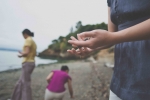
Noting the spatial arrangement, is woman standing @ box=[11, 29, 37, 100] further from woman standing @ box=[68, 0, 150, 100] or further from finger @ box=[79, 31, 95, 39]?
finger @ box=[79, 31, 95, 39]

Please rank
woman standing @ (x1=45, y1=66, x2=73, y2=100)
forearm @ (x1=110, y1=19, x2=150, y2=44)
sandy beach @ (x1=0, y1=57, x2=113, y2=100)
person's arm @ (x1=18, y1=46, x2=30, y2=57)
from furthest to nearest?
sandy beach @ (x1=0, y1=57, x2=113, y2=100) < person's arm @ (x1=18, y1=46, x2=30, y2=57) < woman standing @ (x1=45, y1=66, x2=73, y2=100) < forearm @ (x1=110, y1=19, x2=150, y2=44)

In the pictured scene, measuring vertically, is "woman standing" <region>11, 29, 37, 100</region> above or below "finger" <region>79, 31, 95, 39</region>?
below

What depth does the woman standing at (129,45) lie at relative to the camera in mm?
805

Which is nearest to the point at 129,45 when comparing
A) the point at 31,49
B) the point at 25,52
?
the point at 25,52

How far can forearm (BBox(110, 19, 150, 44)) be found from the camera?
0.78 metres

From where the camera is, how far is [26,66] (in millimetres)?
4297

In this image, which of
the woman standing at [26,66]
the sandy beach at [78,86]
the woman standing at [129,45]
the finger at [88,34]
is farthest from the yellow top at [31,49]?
the finger at [88,34]

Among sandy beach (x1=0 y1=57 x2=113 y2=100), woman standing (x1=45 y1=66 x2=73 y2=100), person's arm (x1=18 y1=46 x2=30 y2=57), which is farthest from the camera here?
sandy beach (x1=0 y1=57 x2=113 y2=100)

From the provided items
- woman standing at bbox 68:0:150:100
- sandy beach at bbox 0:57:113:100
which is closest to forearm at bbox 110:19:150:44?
woman standing at bbox 68:0:150:100

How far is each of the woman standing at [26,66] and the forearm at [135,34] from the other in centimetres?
369

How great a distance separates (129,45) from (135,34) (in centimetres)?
22

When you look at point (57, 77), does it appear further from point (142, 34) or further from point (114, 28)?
point (142, 34)

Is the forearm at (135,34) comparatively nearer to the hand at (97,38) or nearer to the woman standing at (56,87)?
the hand at (97,38)

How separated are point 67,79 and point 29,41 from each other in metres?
1.34
